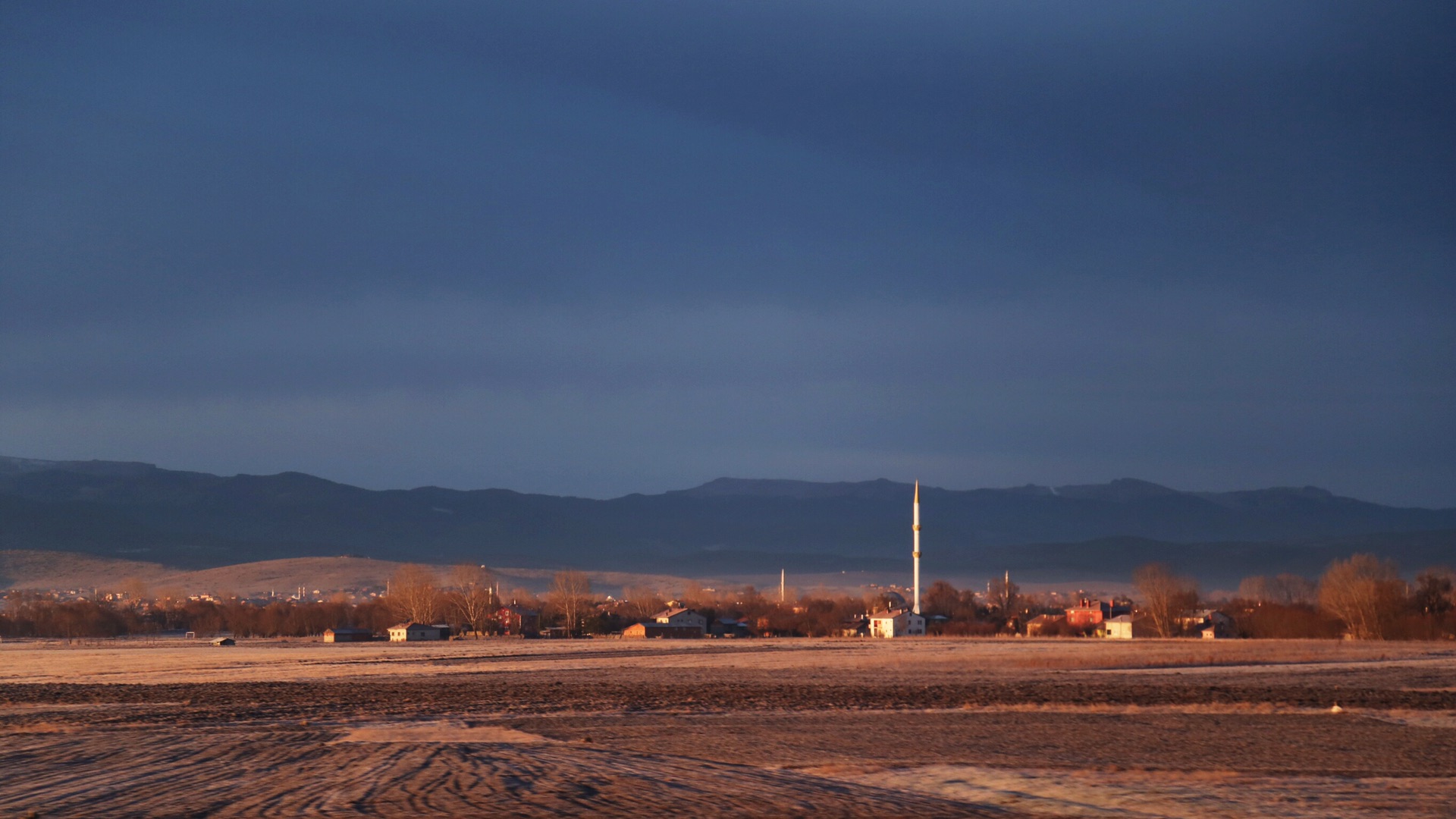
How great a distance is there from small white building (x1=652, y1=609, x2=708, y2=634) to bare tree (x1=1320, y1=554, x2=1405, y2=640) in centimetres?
5092

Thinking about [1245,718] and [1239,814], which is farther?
[1245,718]

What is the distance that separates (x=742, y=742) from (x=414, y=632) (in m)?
84.4

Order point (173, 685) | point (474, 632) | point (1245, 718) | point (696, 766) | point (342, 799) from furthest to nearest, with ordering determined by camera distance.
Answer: point (474, 632) → point (173, 685) → point (1245, 718) → point (696, 766) → point (342, 799)

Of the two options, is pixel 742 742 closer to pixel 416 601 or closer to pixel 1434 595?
pixel 1434 595

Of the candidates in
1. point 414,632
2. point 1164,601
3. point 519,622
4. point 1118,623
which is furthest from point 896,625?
point 414,632

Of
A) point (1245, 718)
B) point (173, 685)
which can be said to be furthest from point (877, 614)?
point (1245, 718)

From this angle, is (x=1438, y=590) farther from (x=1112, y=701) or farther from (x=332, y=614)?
(x=332, y=614)

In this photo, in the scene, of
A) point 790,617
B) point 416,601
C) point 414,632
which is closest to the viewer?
point 414,632

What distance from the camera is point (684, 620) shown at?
116 meters

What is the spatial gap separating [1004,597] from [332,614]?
77470mm

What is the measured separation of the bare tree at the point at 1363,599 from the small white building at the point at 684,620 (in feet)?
167

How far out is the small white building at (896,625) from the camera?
111m

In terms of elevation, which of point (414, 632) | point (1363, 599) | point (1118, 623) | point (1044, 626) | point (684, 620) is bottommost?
point (414, 632)

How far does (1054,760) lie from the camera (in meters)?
22.6
